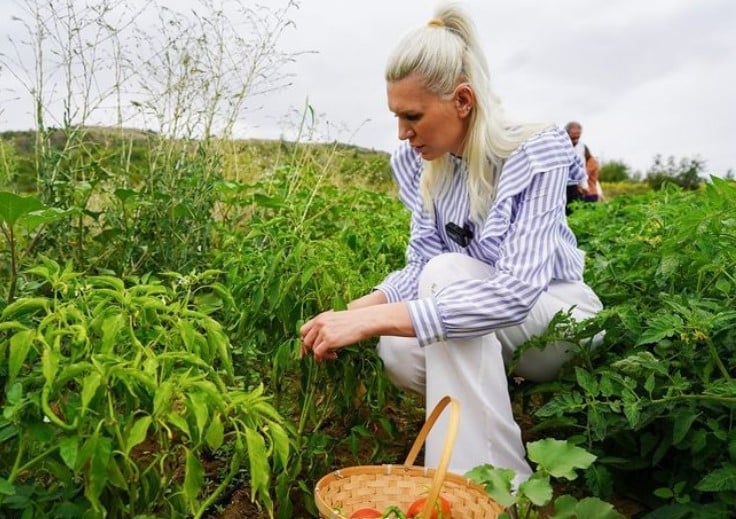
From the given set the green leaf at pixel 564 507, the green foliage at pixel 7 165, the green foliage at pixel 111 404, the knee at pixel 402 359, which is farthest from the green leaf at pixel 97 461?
the green foliage at pixel 7 165

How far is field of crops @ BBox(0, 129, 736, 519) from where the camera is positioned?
4.90ft

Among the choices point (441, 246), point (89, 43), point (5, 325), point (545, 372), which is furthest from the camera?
point (89, 43)

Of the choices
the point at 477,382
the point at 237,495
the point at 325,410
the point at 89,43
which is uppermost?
the point at 89,43

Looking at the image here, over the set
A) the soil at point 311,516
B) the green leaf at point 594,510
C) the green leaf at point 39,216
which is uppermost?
the green leaf at point 39,216

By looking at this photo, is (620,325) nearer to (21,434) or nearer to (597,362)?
(597,362)

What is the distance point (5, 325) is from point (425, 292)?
42.4 inches

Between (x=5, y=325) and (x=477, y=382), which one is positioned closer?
(x=5, y=325)

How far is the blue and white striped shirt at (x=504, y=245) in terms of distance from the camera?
2037mm

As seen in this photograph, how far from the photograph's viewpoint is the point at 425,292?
225cm

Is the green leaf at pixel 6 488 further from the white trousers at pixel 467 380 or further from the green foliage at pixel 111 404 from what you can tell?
the white trousers at pixel 467 380

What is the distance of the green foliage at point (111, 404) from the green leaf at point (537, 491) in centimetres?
45

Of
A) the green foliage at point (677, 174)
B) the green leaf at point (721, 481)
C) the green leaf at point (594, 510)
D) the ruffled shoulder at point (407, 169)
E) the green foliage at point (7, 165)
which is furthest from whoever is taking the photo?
the green foliage at point (677, 174)

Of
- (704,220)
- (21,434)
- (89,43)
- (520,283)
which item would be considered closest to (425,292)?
(520,283)

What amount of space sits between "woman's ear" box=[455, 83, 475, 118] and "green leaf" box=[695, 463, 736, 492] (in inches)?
42.5
